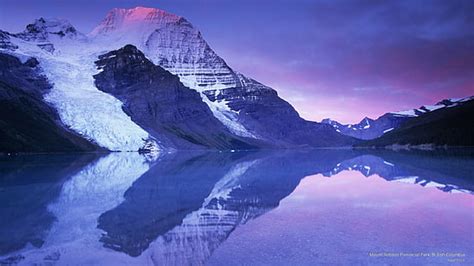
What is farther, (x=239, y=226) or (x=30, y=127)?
(x=30, y=127)

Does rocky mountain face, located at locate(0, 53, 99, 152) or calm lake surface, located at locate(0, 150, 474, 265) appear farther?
rocky mountain face, located at locate(0, 53, 99, 152)

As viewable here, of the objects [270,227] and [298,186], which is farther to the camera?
[298,186]

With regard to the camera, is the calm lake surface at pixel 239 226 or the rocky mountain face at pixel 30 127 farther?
the rocky mountain face at pixel 30 127

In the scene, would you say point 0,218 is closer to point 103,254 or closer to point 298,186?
point 103,254

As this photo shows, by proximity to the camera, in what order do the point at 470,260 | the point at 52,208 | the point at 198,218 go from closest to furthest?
the point at 470,260 < the point at 198,218 < the point at 52,208

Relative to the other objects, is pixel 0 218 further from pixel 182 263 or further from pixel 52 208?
pixel 182 263

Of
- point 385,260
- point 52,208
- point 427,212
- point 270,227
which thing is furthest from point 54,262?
point 427,212

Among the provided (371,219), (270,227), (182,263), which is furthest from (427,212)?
(182,263)

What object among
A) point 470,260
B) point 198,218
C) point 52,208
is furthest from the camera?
point 52,208

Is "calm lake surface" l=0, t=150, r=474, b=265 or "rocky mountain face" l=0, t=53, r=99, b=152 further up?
"rocky mountain face" l=0, t=53, r=99, b=152

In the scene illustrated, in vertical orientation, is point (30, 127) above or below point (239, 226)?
above

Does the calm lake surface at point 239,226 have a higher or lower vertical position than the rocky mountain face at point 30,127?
lower

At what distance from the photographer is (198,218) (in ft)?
63.8

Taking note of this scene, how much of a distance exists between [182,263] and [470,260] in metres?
7.72
